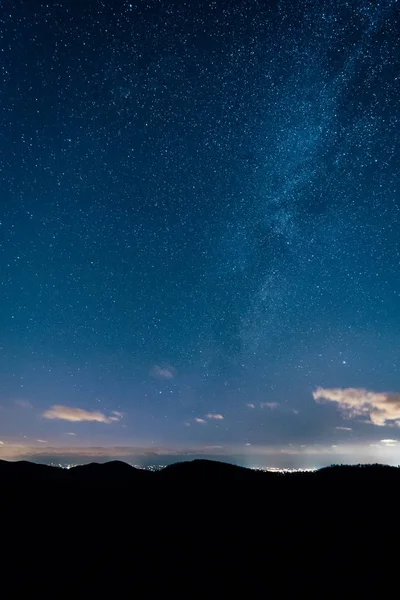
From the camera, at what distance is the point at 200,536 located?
1253 centimetres

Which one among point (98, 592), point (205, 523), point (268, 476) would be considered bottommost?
point (98, 592)

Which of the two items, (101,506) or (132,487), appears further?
(132,487)

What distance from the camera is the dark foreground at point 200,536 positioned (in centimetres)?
980

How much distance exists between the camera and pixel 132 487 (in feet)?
59.2

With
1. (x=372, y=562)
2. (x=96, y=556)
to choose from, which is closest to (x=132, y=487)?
(x=96, y=556)

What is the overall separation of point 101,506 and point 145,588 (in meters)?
6.39

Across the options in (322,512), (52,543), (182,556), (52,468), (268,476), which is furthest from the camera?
(52,468)

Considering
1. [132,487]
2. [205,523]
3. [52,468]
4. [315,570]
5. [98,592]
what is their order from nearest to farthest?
[98,592] < [315,570] < [205,523] < [132,487] < [52,468]

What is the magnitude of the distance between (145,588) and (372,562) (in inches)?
274

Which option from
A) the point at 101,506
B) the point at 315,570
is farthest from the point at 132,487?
the point at 315,570

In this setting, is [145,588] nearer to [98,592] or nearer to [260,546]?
[98,592]

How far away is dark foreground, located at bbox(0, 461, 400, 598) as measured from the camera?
386 inches

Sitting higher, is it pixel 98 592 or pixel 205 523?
pixel 205 523

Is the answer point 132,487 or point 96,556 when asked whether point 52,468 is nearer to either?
point 132,487
